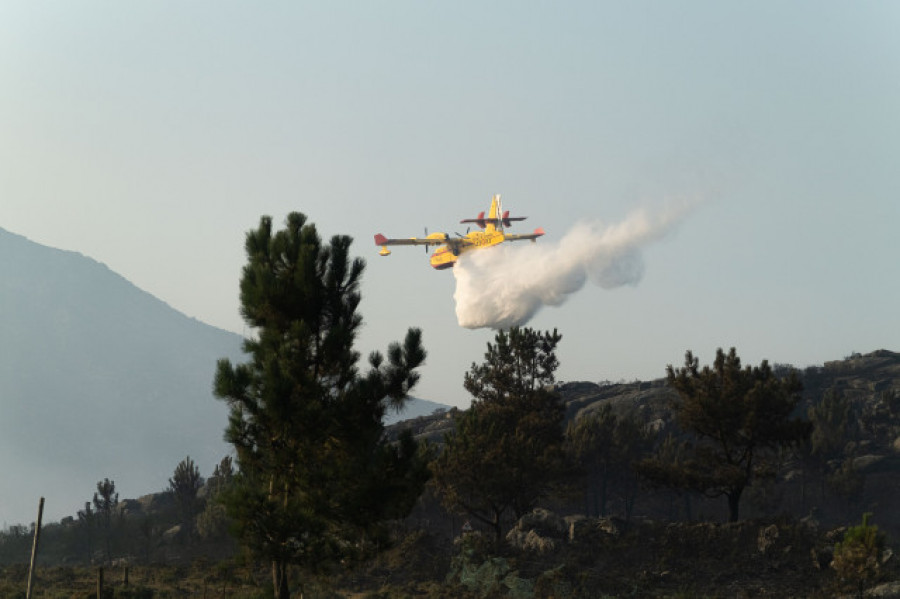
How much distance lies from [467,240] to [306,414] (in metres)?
63.5

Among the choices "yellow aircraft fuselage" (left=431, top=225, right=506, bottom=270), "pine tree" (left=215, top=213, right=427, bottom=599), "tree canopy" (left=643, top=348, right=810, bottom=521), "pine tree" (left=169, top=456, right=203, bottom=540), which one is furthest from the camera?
"yellow aircraft fuselage" (left=431, top=225, right=506, bottom=270)

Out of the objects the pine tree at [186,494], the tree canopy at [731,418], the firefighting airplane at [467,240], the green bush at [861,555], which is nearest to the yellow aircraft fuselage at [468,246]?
the firefighting airplane at [467,240]

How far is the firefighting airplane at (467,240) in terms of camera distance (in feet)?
274

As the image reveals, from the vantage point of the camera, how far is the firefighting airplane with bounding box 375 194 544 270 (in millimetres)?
83500

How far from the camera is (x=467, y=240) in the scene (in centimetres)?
8506

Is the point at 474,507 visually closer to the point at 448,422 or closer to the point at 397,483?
the point at 397,483

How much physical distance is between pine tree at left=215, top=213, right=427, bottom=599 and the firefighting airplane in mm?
58504

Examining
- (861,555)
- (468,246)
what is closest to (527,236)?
(468,246)

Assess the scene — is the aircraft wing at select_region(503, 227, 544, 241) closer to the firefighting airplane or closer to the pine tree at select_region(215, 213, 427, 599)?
the firefighting airplane

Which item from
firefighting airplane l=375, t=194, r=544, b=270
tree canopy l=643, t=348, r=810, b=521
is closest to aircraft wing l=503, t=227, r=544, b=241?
firefighting airplane l=375, t=194, r=544, b=270

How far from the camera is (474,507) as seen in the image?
47.2 metres

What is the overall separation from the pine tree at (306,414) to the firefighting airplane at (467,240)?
58504mm

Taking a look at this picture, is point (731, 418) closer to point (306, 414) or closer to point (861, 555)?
point (861, 555)

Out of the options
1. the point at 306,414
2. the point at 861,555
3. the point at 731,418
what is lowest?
the point at 861,555
